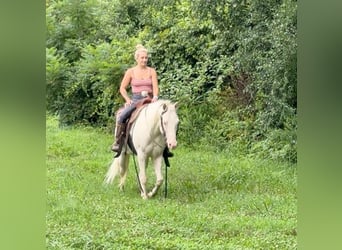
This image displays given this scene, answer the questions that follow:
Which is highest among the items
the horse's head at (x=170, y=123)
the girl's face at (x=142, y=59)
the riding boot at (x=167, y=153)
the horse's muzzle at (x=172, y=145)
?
the girl's face at (x=142, y=59)

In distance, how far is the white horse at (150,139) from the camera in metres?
4.48

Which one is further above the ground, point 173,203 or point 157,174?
point 157,174

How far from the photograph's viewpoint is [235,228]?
435 centimetres

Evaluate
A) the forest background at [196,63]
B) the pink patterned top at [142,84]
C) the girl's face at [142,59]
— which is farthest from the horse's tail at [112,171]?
the girl's face at [142,59]

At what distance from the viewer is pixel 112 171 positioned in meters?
4.52

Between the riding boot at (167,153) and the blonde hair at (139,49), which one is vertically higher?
the blonde hair at (139,49)

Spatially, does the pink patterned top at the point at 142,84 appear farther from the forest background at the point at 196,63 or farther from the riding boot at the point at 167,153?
the riding boot at the point at 167,153

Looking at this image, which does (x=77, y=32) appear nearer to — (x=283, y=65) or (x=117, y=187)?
(x=117, y=187)

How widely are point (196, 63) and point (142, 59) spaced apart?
1.37 feet

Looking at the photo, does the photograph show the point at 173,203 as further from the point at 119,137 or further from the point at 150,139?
the point at 119,137

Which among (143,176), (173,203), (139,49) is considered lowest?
(173,203)

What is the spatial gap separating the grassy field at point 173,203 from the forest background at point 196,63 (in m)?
0.14

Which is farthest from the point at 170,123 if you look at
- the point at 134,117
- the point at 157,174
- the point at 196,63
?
the point at 196,63
